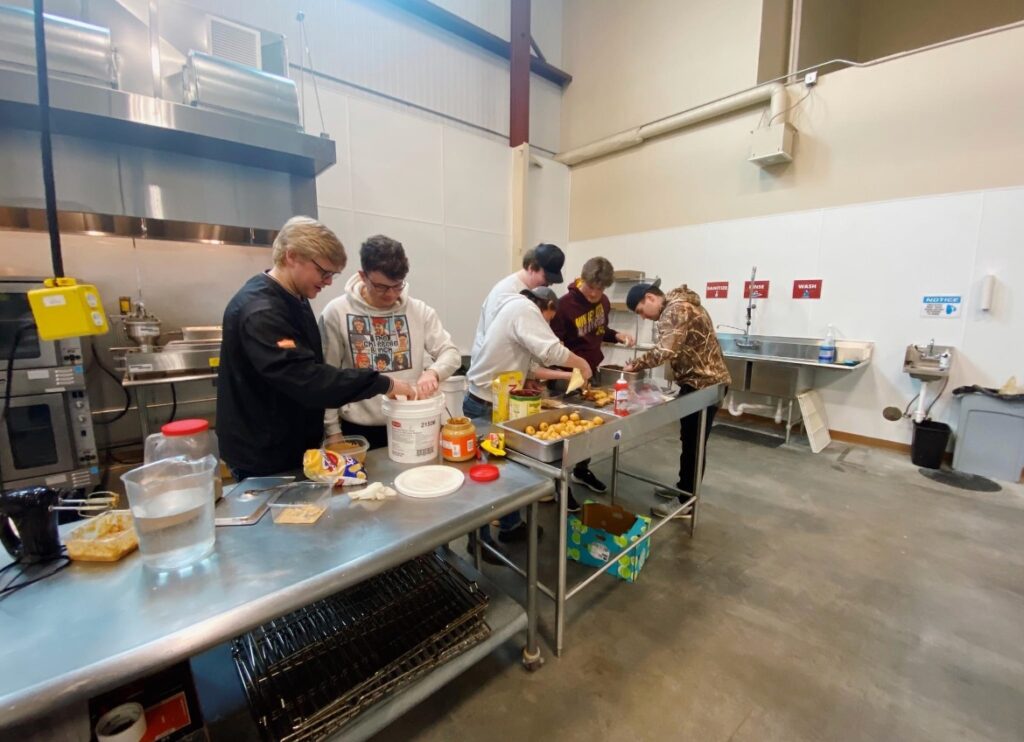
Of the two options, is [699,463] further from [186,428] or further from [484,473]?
[186,428]

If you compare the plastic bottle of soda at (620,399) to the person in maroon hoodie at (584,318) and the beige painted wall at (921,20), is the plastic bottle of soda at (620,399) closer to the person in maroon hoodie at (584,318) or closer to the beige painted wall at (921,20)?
the person in maroon hoodie at (584,318)

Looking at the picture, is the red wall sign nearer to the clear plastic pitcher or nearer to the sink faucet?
the sink faucet

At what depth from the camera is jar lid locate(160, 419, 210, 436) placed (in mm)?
1008

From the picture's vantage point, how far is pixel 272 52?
3.22 m

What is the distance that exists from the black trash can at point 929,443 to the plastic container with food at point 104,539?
4.79m

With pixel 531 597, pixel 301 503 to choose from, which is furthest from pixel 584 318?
pixel 301 503

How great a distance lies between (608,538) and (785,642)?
76 cm

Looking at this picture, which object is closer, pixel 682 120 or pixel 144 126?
pixel 144 126

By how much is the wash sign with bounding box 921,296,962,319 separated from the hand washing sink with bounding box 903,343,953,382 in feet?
0.82

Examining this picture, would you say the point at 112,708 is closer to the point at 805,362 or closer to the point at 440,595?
the point at 440,595

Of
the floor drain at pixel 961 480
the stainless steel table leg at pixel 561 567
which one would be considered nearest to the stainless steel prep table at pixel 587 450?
the stainless steel table leg at pixel 561 567

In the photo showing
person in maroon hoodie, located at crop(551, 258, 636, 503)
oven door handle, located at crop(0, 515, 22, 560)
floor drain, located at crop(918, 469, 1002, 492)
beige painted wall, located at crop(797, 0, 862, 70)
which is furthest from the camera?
beige painted wall, located at crop(797, 0, 862, 70)

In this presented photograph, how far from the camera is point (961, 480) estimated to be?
3.20m

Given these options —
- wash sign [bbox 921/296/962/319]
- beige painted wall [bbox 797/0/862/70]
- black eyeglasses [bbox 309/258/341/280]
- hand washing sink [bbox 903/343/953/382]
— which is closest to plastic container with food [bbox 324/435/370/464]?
black eyeglasses [bbox 309/258/341/280]
